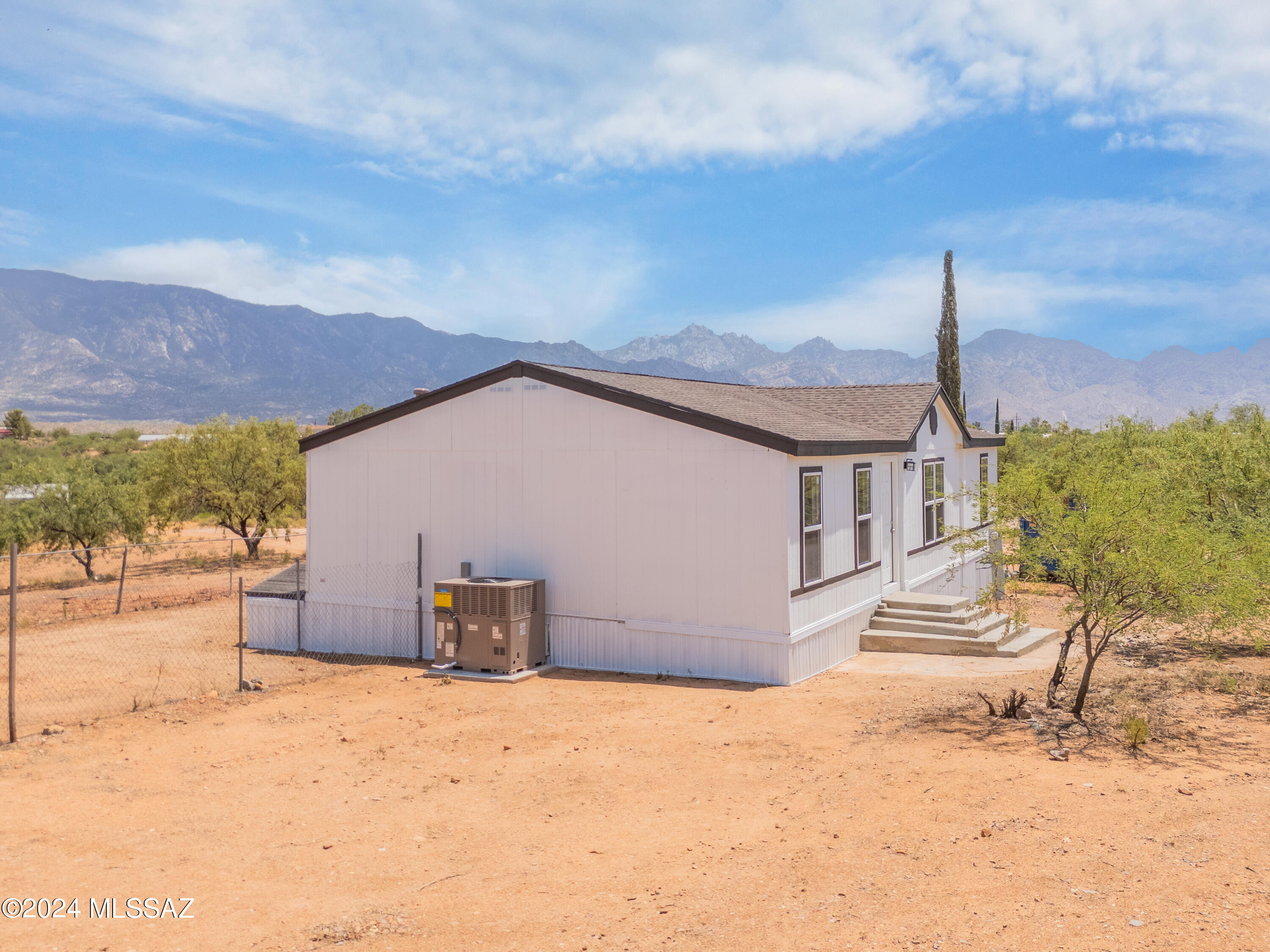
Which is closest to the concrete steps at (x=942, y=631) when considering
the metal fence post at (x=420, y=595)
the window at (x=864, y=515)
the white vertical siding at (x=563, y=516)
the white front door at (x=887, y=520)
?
the white front door at (x=887, y=520)

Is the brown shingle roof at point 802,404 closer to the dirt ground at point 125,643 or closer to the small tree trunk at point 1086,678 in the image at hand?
the small tree trunk at point 1086,678

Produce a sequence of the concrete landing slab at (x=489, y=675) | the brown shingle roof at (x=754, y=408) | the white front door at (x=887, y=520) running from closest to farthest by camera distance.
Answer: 1. the brown shingle roof at (x=754, y=408)
2. the concrete landing slab at (x=489, y=675)
3. the white front door at (x=887, y=520)

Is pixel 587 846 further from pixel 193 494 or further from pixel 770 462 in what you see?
pixel 193 494

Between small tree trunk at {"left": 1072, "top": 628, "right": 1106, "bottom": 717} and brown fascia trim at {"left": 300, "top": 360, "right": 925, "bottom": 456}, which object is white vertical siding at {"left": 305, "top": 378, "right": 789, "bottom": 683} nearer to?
brown fascia trim at {"left": 300, "top": 360, "right": 925, "bottom": 456}

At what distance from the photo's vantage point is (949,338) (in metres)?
41.6

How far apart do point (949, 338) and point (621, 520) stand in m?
33.0

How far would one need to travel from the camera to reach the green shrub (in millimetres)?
8289

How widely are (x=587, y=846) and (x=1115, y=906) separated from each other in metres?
3.53

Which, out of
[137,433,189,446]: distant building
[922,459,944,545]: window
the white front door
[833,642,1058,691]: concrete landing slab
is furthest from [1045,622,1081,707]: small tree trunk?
[137,433,189,446]: distant building

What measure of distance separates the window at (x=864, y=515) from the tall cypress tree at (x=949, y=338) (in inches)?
1068

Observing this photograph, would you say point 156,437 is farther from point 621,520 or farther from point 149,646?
point 621,520

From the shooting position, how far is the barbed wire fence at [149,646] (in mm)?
11492

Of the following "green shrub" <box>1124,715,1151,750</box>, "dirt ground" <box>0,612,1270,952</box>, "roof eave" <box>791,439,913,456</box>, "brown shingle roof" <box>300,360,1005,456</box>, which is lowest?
"dirt ground" <box>0,612,1270,952</box>

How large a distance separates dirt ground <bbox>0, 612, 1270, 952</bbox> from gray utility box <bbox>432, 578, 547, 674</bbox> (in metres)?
1.45
